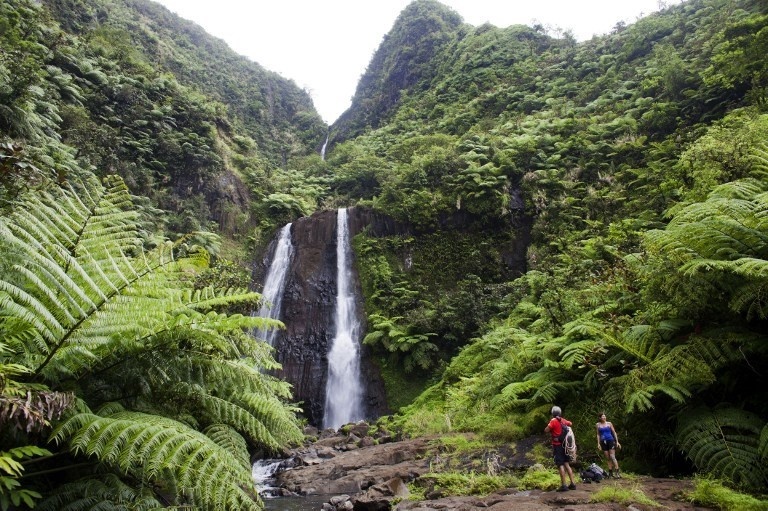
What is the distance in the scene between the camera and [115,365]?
295 cm

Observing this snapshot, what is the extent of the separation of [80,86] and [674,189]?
83.3ft

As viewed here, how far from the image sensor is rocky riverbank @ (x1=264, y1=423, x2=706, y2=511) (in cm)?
Result: 433

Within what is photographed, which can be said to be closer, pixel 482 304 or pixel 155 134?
pixel 482 304

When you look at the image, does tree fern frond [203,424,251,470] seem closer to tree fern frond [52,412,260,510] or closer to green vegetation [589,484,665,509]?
tree fern frond [52,412,260,510]

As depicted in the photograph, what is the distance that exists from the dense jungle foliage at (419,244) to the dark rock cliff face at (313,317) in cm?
106

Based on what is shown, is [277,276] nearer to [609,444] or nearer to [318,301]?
[318,301]

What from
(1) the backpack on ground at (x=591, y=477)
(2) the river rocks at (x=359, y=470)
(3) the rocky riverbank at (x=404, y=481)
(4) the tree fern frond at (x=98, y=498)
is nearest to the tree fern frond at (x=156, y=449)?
(4) the tree fern frond at (x=98, y=498)

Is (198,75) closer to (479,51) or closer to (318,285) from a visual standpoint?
(479,51)

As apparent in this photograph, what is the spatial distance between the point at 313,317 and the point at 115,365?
16.2 m

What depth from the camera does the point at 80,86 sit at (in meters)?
21.3

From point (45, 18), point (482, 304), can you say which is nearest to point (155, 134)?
point (45, 18)

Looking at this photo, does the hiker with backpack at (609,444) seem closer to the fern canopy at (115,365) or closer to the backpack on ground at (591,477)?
the backpack on ground at (591,477)

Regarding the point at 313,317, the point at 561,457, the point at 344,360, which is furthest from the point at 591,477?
the point at 313,317

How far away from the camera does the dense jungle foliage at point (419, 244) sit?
2.72m
